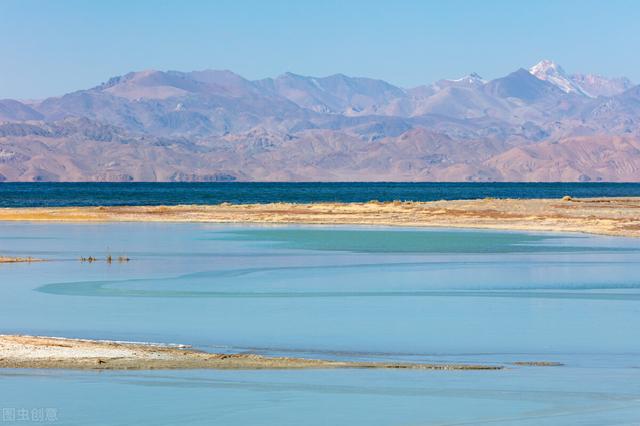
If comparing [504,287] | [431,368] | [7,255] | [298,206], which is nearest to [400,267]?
[504,287]

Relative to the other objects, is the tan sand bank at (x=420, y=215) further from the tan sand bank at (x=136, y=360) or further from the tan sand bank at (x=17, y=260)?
the tan sand bank at (x=136, y=360)

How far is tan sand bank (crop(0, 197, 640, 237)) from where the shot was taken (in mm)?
58156

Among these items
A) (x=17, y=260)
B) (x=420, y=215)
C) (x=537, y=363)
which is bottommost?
(x=537, y=363)

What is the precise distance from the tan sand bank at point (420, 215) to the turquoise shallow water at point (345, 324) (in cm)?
1334

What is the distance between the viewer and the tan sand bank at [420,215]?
2290 inches

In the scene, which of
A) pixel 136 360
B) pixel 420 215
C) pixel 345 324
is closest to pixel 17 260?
pixel 345 324

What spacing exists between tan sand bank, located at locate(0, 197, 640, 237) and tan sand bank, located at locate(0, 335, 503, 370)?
3742 centimetres

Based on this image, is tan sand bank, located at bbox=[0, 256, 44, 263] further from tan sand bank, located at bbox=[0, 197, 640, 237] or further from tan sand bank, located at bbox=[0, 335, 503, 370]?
tan sand bank, located at bbox=[0, 197, 640, 237]

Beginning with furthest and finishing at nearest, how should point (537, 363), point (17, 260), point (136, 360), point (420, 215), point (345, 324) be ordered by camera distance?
point (420, 215) → point (17, 260) → point (345, 324) → point (537, 363) → point (136, 360)

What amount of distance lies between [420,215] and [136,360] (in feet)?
161

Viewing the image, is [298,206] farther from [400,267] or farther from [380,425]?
[380,425]

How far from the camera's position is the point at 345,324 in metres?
22.0

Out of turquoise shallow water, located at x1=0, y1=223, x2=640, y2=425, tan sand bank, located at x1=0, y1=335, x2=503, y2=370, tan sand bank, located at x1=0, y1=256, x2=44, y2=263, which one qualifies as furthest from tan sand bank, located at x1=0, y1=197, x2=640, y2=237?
tan sand bank, located at x1=0, y1=335, x2=503, y2=370

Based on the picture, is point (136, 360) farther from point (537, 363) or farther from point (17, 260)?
point (17, 260)
